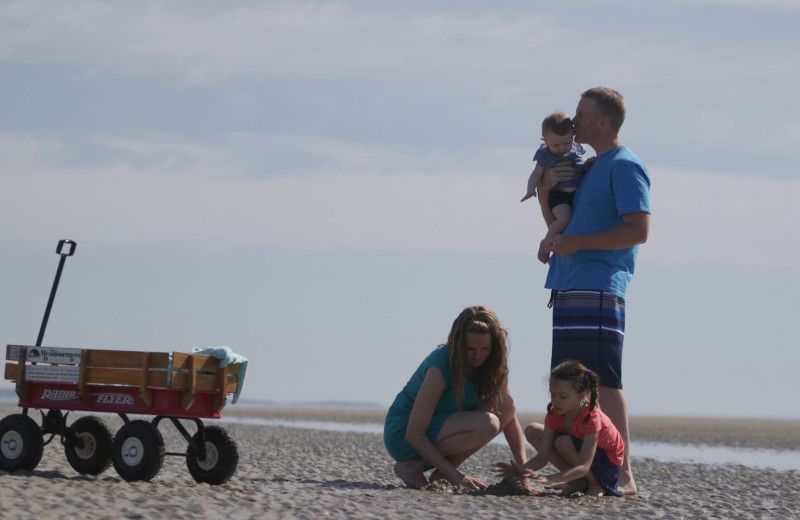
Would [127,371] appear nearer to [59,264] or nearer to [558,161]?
[59,264]

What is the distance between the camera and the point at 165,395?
807 cm

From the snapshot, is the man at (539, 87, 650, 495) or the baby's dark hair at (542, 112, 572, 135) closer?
the man at (539, 87, 650, 495)

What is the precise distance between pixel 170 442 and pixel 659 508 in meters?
12.3

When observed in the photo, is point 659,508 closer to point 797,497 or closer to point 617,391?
point 617,391

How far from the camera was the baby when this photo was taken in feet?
24.6

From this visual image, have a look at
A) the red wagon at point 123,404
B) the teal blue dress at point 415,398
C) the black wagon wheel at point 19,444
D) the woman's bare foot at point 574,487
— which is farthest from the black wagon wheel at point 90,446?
the woman's bare foot at point 574,487

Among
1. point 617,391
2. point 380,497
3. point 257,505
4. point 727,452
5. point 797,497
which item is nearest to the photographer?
point 257,505

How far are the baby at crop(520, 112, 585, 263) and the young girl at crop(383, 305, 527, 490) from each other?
75 centimetres

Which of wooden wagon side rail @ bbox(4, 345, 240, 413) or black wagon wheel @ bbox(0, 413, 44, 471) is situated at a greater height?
wooden wagon side rail @ bbox(4, 345, 240, 413)

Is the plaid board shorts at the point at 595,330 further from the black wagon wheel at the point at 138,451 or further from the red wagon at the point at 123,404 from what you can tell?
the black wagon wheel at the point at 138,451

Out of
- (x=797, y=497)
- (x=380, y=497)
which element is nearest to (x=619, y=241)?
(x=380, y=497)

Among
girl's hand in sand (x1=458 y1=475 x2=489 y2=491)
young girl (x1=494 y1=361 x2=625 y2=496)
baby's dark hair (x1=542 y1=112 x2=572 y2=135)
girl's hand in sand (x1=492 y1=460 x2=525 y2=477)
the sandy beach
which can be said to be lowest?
the sandy beach

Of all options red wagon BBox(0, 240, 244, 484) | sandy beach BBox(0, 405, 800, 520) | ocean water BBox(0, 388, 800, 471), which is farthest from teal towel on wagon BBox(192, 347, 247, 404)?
ocean water BBox(0, 388, 800, 471)

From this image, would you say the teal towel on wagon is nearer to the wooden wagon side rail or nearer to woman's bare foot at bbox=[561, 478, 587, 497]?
the wooden wagon side rail
